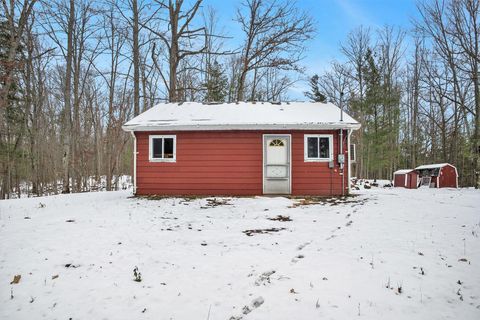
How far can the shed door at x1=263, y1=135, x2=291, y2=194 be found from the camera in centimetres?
1151

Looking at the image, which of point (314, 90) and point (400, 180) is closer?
point (400, 180)

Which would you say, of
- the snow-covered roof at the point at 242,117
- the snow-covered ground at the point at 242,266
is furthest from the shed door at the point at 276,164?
the snow-covered ground at the point at 242,266

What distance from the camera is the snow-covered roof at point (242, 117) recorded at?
37.0ft

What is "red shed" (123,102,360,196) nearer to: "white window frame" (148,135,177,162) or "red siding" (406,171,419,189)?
"white window frame" (148,135,177,162)

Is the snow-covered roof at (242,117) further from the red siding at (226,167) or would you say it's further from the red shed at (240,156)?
the red siding at (226,167)

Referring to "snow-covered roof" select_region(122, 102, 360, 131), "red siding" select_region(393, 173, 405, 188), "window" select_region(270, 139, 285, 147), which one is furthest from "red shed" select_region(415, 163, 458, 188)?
"window" select_region(270, 139, 285, 147)

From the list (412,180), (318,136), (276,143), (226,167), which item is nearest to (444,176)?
(412,180)

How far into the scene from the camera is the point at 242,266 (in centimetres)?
435

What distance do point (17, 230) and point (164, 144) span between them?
6102 millimetres

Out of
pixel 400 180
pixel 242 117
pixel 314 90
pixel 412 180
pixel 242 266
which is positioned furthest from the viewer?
pixel 314 90

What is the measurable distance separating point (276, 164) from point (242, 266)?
24.2 ft

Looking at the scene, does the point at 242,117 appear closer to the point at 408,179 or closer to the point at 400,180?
the point at 408,179

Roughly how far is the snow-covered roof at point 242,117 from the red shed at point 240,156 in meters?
0.04

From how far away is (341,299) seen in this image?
3441mm
